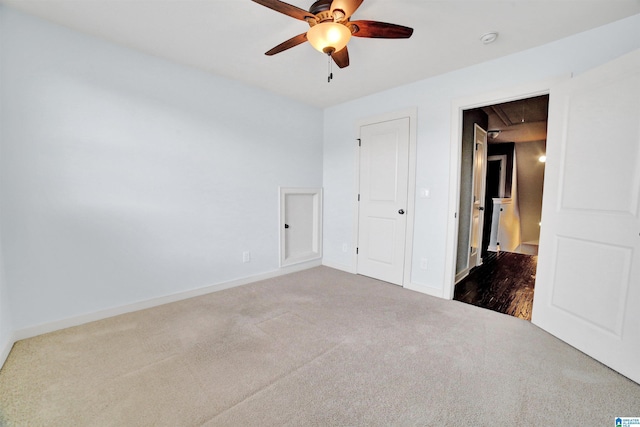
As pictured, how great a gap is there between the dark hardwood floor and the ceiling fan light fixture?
2.77 meters

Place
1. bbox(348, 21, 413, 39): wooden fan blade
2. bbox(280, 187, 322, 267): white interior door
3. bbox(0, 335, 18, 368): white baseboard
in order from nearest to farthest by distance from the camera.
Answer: bbox(348, 21, 413, 39): wooden fan blade, bbox(0, 335, 18, 368): white baseboard, bbox(280, 187, 322, 267): white interior door

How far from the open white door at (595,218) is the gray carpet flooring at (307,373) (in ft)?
0.66

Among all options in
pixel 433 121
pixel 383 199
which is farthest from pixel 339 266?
pixel 433 121

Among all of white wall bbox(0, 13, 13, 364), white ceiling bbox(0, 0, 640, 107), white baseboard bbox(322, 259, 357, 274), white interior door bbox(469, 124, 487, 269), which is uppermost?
white ceiling bbox(0, 0, 640, 107)

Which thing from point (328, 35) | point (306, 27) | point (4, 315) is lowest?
point (4, 315)

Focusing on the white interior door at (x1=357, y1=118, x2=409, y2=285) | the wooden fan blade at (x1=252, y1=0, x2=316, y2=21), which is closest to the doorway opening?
the white interior door at (x1=357, y1=118, x2=409, y2=285)

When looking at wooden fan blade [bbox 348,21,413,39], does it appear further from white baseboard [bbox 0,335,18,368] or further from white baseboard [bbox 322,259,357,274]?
white baseboard [bbox 0,335,18,368]

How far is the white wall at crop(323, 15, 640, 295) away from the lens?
6.94 ft

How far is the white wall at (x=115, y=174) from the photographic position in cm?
201

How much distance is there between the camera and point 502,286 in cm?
337

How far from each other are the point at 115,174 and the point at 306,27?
81.4 inches

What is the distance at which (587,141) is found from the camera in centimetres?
194

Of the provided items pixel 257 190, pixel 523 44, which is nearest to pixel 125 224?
pixel 257 190

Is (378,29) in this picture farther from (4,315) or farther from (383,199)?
(4,315)
